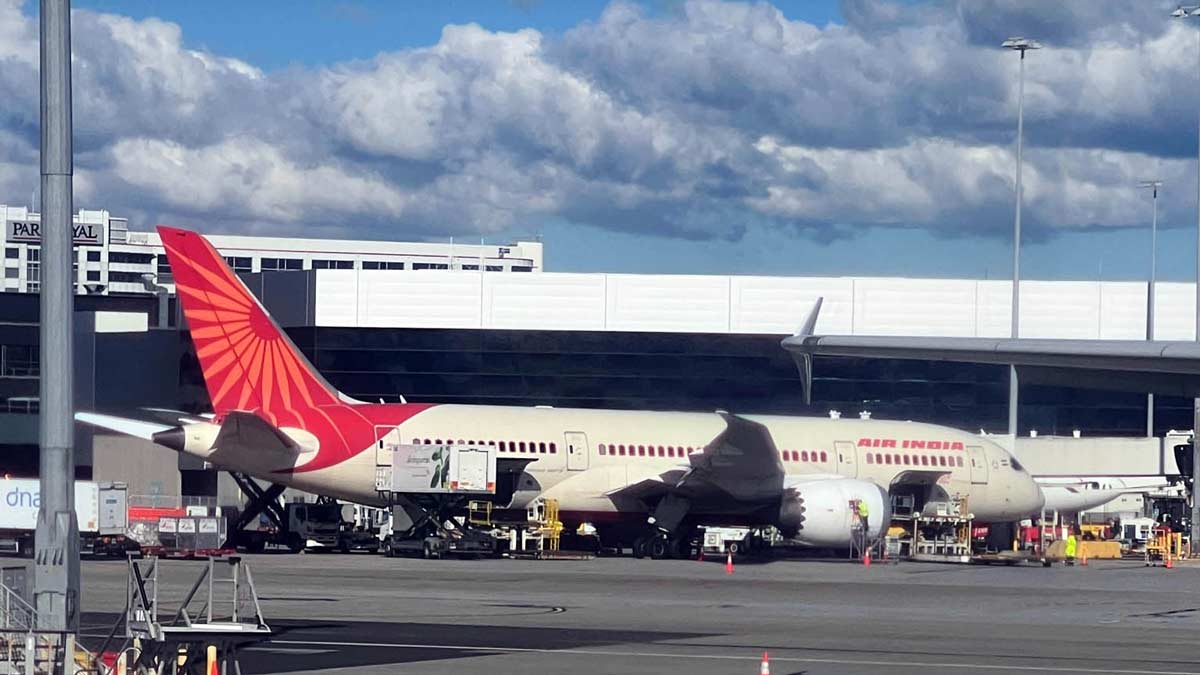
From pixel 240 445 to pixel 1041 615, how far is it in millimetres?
19686

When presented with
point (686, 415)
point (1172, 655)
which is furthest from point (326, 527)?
point (1172, 655)

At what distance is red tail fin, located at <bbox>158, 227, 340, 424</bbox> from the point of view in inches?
1633

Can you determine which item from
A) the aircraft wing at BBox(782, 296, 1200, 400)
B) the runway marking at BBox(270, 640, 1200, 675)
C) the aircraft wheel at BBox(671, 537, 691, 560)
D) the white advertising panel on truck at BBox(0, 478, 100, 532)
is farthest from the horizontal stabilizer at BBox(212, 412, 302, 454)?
the aircraft wing at BBox(782, 296, 1200, 400)

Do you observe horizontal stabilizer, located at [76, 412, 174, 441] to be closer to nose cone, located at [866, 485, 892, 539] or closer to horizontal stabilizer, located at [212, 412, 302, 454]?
horizontal stabilizer, located at [212, 412, 302, 454]

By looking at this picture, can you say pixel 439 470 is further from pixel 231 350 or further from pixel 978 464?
pixel 978 464

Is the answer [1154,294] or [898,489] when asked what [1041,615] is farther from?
[1154,294]

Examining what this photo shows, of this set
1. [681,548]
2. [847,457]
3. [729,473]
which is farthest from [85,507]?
[847,457]

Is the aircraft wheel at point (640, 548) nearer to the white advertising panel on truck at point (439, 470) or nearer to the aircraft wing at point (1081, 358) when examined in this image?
the white advertising panel on truck at point (439, 470)

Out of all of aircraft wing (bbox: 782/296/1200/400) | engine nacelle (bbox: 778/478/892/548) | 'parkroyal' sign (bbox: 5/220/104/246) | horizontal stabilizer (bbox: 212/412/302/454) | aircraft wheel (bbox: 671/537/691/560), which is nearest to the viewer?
aircraft wing (bbox: 782/296/1200/400)

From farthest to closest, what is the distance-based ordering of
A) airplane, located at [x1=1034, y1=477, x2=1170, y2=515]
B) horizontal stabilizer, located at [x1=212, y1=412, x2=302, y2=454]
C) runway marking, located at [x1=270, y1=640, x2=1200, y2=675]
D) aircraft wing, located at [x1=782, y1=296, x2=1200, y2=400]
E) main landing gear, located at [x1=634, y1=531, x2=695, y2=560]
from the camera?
airplane, located at [x1=1034, y1=477, x2=1170, y2=515], main landing gear, located at [x1=634, y1=531, x2=695, y2=560], horizontal stabilizer, located at [x1=212, y1=412, x2=302, y2=454], runway marking, located at [x1=270, y1=640, x2=1200, y2=675], aircraft wing, located at [x1=782, y1=296, x2=1200, y2=400]

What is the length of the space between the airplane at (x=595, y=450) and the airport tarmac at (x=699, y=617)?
Answer: 2353 mm

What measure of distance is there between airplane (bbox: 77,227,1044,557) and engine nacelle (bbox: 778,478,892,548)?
0.14 ft

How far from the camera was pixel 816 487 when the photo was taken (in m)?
43.1

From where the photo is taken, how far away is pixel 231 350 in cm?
4166
